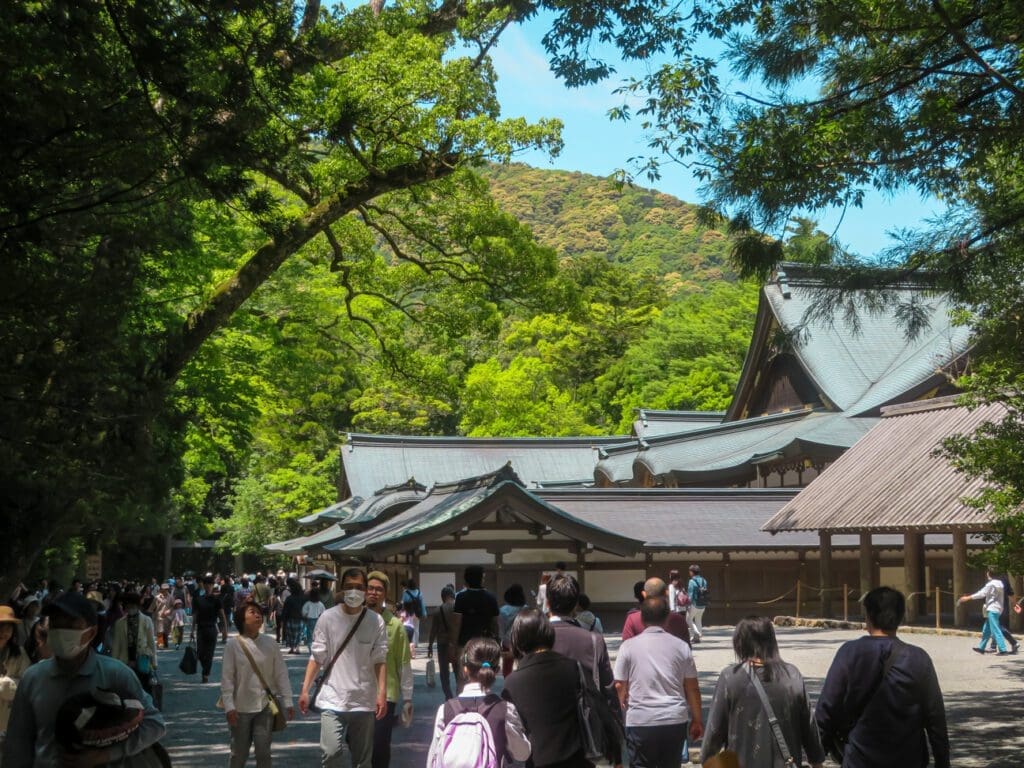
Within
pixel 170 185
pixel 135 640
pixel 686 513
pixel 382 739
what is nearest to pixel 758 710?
pixel 382 739

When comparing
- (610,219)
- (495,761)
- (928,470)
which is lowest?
(495,761)

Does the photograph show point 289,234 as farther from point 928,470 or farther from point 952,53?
point 928,470

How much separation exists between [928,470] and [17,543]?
18.4 metres

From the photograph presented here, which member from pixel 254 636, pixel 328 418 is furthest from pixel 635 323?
pixel 254 636

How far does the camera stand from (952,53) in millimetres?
9461

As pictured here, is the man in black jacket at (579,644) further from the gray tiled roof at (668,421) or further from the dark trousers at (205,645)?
the gray tiled roof at (668,421)

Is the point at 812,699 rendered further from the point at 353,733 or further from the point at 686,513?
the point at 686,513

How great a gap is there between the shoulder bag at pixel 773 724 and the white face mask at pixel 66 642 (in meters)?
3.26

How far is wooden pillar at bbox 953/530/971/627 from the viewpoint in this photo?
2342 centimetres

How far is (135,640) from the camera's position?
481 inches

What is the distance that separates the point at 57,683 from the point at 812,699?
11.2 m

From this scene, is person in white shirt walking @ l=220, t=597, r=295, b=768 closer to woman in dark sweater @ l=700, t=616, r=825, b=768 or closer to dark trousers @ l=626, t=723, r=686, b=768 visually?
dark trousers @ l=626, t=723, r=686, b=768

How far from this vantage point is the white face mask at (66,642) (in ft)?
14.8

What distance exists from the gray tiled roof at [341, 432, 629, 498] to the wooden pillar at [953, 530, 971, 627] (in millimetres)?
23487
